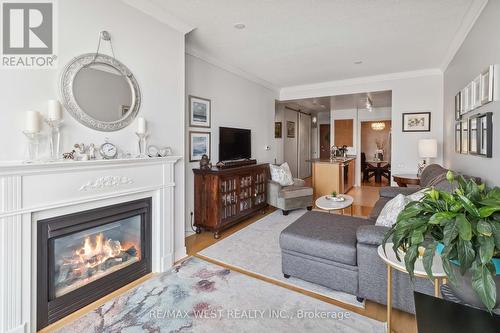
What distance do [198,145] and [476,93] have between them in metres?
3.32

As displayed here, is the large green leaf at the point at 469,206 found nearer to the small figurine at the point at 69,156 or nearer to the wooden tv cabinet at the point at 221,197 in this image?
the small figurine at the point at 69,156

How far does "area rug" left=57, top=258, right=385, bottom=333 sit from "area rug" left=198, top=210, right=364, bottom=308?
0.55 feet

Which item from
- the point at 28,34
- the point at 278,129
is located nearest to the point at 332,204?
the point at 28,34

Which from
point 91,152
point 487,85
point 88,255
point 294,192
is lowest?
point 88,255

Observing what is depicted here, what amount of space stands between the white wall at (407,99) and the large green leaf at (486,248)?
15.6 feet

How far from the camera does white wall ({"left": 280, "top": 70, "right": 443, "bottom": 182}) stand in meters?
4.69

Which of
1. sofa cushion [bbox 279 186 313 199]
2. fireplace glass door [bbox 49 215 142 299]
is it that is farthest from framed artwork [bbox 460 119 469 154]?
fireplace glass door [bbox 49 215 142 299]

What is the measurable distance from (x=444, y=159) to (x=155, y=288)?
4.92 metres

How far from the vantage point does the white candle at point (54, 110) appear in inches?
74.2

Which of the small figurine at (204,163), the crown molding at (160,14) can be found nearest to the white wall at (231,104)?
the small figurine at (204,163)

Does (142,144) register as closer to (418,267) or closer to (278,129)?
(418,267)

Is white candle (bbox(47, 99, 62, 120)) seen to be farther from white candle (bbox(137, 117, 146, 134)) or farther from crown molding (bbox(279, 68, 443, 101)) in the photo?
→ crown molding (bbox(279, 68, 443, 101))

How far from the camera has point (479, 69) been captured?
253 centimetres

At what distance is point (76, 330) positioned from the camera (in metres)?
1.87
